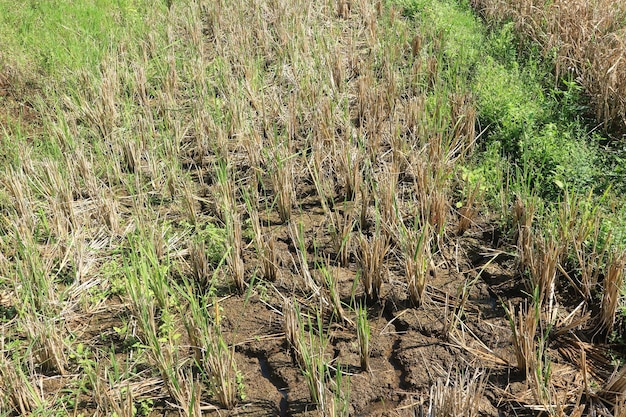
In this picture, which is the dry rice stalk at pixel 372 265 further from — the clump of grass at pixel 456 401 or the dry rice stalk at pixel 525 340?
the clump of grass at pixel 456 401

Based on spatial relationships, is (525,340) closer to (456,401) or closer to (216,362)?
(456,401)

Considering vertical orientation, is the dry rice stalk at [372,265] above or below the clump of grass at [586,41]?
below

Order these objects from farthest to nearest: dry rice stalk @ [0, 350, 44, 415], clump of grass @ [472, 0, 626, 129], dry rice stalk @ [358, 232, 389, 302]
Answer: clump of grass @ [472, 0, 626, 129]
dry rice stalk @ [358, 232, 389, 302]
dry rice stalk @ [0, 350, 44, 415]

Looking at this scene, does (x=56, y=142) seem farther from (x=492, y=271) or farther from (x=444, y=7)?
(x=444, y=7)

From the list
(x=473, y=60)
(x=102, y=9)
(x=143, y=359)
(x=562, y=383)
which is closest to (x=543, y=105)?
(x=473, y=60)

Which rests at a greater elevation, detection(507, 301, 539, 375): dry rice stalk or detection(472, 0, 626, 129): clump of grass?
detection(472, 0, 626, 129): clump of grass

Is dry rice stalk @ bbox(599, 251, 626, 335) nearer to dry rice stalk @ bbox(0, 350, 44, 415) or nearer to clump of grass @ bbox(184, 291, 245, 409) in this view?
clump of grass @ bbox(184, 291, 245, 409)

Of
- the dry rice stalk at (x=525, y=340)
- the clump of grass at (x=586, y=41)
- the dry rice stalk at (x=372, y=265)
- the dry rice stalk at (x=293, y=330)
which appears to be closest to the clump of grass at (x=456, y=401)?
the dry rice stalk at (x=525, y=340)

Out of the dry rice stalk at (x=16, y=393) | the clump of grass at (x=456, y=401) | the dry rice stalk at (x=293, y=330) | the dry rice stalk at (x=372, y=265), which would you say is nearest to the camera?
the clump of grass at (x=456, y=401)

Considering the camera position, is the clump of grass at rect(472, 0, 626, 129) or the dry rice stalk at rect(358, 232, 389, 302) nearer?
the dry rice stalk at rect(358, 232, 389, 302)

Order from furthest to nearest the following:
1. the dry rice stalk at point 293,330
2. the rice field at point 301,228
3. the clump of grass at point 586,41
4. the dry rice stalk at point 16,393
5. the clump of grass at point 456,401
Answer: the clump of grass at point 586,41
the dry rice stalk at point 293,330
the rice field at point 301,228
the dry rice stalk at point 16,393
the clump of grass at point 456,401

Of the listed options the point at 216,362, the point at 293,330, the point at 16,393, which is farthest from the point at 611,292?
the point at 16,393

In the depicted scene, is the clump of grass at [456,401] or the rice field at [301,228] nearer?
the clump of grass at [456,401]

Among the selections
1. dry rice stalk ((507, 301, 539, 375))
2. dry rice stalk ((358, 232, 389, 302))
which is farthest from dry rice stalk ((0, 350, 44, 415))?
dry rice stalk ((507, 301, 539, 375))
